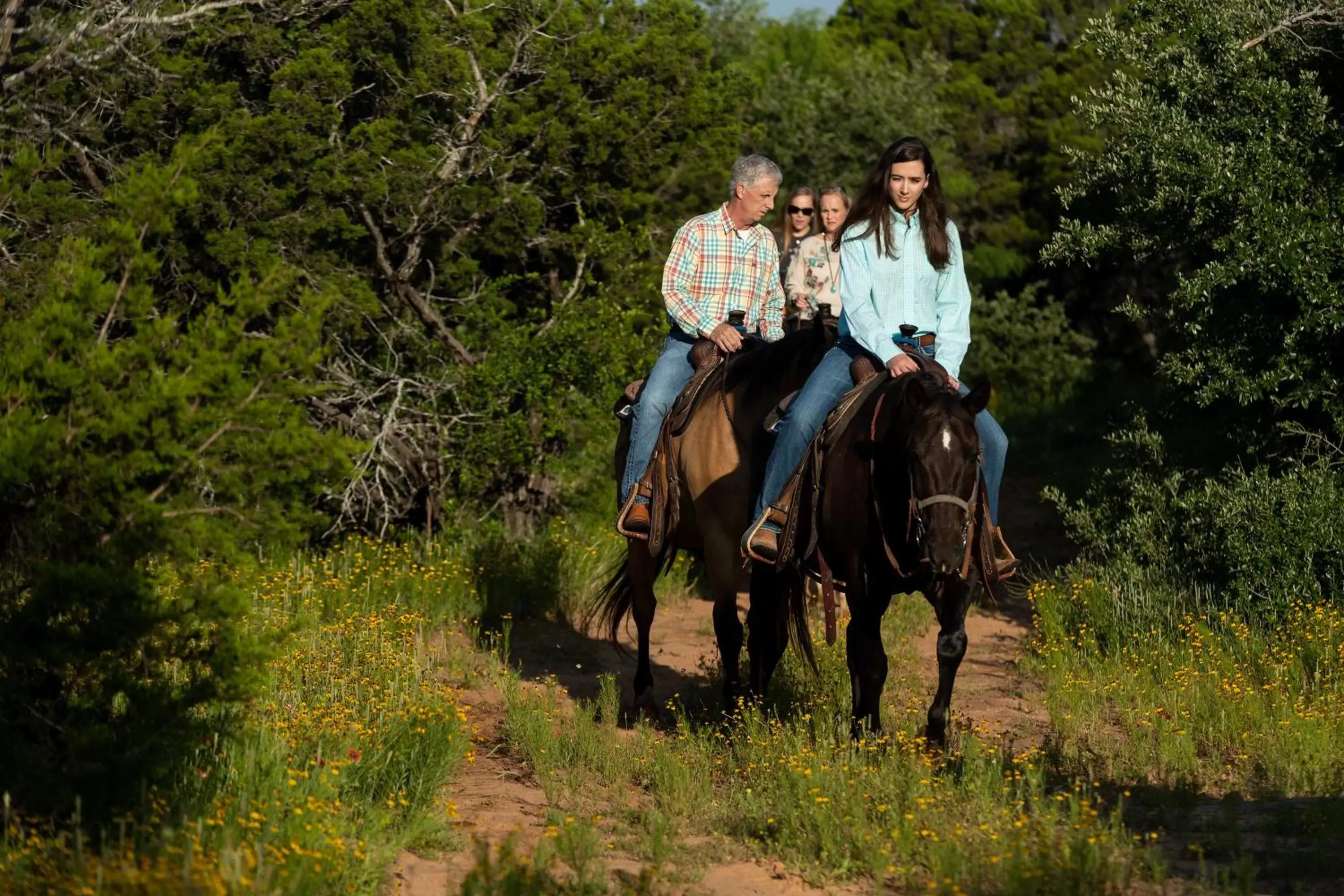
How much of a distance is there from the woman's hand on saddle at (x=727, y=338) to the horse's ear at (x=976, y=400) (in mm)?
2260

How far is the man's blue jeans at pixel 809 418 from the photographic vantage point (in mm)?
7672

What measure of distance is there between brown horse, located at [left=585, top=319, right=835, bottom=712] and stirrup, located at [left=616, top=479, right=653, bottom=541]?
0.60 ft

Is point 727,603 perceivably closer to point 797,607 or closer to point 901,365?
point 797,607

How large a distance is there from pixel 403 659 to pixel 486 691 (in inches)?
29.0

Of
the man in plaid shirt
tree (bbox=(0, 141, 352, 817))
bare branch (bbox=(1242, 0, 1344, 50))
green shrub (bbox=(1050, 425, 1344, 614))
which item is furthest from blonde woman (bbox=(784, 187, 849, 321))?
tree (bbox=(0, 141, 352, 817))

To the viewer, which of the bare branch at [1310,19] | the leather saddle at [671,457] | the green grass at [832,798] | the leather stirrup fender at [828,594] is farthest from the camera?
the bare branch at [1310,19]

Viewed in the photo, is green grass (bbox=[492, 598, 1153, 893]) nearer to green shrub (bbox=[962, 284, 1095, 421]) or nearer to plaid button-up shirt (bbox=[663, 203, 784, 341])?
plaid button-up shirt (bbox=[663, 203, 784, 341])

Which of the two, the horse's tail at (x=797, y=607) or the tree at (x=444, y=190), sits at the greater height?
the tree at (x=444, y=190)

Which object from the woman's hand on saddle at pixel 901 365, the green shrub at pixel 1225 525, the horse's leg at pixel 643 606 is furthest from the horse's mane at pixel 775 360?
the green shrub at pixel 1225 525

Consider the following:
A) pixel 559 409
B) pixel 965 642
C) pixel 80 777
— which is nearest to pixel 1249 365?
pixel 965 642

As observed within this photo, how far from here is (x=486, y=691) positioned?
31.3 ft

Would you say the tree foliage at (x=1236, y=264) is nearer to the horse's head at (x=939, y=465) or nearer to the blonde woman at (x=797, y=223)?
the blonde woman at (x=797, y=223)

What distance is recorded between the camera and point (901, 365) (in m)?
7.42

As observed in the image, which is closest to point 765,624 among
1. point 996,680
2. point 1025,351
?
point 996,680
